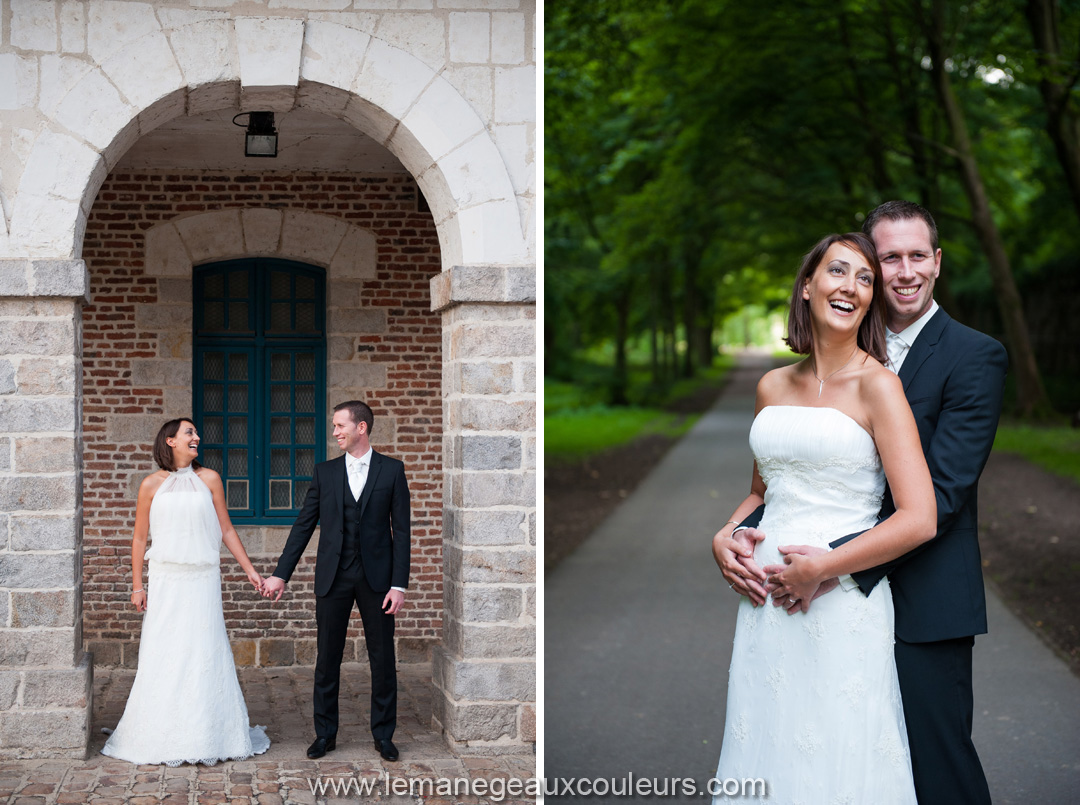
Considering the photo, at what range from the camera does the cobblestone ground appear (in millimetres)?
5316

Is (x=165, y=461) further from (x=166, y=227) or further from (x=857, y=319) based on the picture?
(x=857, y=319)

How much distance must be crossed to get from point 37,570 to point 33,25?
112 inches

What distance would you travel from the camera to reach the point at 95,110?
221 inches

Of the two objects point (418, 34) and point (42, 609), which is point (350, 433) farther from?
point (418, 34)

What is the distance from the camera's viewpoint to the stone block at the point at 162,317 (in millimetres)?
8289

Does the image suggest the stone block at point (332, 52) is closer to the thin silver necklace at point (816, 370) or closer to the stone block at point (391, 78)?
the stone block at point (391, 78)

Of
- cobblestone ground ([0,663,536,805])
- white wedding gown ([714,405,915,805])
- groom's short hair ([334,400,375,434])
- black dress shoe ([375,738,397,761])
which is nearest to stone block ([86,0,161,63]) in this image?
groom's short hair ([334,400,375,434])

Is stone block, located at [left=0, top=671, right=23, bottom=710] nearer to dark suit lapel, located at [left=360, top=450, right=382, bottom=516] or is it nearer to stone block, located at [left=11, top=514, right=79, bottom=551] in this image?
stone block, located at [left=11, top=514, right=79, bottom=551]

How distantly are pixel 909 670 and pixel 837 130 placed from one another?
17.3 meters

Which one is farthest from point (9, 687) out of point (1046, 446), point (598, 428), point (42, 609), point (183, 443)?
point (598, 428)

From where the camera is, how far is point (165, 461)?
19.5 ft

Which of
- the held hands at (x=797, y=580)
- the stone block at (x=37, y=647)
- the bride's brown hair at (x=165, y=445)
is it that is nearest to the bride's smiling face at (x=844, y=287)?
the held hands at (x=797, y=580)

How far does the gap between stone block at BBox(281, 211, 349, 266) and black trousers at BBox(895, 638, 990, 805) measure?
6152 millimetres

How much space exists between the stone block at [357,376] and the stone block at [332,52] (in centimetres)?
306
